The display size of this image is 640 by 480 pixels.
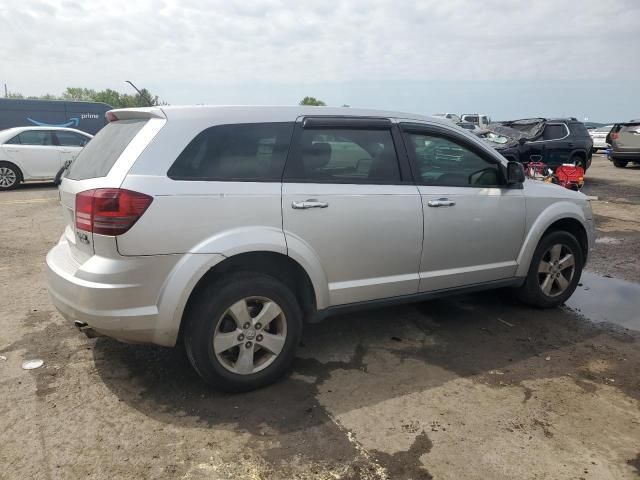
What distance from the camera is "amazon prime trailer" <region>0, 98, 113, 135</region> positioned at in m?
20.5

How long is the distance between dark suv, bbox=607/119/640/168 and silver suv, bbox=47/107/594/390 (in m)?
17.0

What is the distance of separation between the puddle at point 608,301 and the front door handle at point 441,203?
6.37 feet

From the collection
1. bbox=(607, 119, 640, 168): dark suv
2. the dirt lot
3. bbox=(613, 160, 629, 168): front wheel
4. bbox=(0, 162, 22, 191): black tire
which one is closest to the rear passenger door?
the dirt lot

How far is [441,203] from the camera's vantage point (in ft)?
12.9

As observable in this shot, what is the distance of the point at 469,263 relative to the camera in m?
4.20

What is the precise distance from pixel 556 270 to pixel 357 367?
2.31 m

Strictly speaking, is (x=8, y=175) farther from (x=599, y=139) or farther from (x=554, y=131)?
(x=599, y=139)

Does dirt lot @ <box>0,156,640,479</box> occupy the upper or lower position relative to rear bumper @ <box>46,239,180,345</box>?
lower

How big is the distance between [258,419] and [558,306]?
3346 millimetres

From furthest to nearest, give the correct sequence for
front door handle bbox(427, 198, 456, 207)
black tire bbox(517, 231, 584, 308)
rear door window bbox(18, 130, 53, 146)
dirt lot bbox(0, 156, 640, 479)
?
rear door window bbox(18, 130, 53, 146) < black tire bbox(517, 231, 584, 308) < front door handle bbox(427, 198, 456, 207) < dirt lot bbox(0, 156, 640, 479)

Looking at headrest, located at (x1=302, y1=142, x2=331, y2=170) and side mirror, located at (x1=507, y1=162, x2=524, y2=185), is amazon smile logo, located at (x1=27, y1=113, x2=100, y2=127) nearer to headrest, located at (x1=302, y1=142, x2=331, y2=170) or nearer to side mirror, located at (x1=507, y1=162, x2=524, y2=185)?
headrest, located at (x1=302, y1=142, x2=331, y2=170)

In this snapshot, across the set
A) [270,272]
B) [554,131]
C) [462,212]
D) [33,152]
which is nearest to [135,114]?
[270,272]

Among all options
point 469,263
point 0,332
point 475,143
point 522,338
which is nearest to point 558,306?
point 522,338

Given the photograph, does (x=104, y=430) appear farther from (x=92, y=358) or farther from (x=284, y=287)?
(x=284, y=287)
